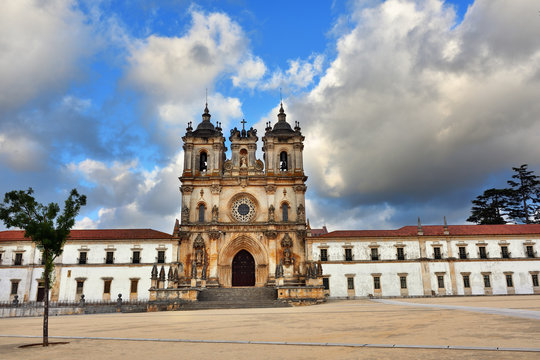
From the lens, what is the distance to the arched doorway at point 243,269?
135 ft

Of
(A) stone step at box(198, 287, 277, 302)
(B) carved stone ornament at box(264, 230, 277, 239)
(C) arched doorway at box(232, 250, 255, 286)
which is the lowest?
(A) stone step at box(198, 287, 277, 302)

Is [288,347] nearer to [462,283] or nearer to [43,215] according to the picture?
[43,215]

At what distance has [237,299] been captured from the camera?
32.8 metres

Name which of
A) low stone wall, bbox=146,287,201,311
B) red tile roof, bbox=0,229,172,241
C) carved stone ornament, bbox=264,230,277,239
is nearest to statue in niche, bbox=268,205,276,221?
carved stone ornament, bbox=264,230,277,239

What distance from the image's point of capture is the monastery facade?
132 feet

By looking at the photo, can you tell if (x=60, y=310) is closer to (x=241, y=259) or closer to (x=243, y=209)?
(x=241, y=259)

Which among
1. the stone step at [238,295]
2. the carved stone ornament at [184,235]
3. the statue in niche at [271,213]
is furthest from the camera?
the statue in niche at [271,213]

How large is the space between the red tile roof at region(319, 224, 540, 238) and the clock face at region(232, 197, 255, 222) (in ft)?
25.9

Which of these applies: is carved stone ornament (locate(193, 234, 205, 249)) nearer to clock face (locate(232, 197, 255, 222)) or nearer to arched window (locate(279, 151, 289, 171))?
clock face (locate(232, 197, 255, 222))

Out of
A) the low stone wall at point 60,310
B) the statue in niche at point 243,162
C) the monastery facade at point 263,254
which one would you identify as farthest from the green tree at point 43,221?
the statue in niche at point 243,162

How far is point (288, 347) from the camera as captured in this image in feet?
29.2

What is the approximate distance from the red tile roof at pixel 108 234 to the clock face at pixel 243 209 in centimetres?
725

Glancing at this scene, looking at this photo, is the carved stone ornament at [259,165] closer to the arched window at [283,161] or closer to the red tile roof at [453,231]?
the arched window at [283,161]

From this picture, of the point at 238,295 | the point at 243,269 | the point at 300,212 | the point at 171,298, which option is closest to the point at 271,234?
the point at 300,212
